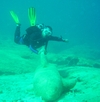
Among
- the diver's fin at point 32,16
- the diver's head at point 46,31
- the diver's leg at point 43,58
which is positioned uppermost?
the diver's fin at point 32,16

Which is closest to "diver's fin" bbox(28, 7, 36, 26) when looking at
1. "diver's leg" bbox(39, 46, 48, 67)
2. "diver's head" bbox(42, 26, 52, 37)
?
"diver's head" bbox(42, 26, 52, 37)

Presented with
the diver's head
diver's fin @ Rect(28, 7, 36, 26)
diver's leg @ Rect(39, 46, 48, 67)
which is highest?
diver's fin @ Rect(28, 7, 36, 26)

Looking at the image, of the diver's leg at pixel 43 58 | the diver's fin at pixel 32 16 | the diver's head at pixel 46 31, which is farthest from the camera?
the diver's fin at pixel 32 16

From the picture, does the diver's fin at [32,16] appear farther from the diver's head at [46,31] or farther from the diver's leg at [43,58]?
the diver's leg at [43,58]

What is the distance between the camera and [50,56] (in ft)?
53.7

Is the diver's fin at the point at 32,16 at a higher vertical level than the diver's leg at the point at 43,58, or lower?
higher

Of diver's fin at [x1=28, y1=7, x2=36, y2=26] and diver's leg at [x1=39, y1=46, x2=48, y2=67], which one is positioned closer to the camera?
diver's leg at [x1=39, y1=46, x2=48, y2=67]

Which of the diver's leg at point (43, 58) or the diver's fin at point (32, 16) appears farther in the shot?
the diver's fin at point (32, 16)

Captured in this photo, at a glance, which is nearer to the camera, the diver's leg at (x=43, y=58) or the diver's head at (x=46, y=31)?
the diver's leg at (x=43, y=58)

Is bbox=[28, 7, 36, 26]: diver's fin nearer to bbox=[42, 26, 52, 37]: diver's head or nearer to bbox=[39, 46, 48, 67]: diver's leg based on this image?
bbox=[42, 26, 52, 37]: diver's head

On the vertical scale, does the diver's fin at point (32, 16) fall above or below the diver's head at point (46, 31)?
above

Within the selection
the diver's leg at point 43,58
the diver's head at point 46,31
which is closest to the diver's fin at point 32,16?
the diver's head at point 46,31

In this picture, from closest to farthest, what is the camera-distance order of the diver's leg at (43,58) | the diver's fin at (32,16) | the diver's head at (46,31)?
1. the diver's leg at (43,58)
2. the diver's head at (46,31)
3. the diver's fin at (32,16)

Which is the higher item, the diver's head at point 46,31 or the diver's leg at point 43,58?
the diver's head at point 46,31
